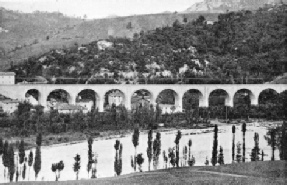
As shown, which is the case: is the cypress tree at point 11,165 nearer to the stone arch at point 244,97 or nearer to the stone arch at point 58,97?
the stone arch at point 58,97

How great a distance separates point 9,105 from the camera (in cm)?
5034

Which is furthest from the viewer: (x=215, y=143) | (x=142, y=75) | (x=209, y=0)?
(x=209, y=0)

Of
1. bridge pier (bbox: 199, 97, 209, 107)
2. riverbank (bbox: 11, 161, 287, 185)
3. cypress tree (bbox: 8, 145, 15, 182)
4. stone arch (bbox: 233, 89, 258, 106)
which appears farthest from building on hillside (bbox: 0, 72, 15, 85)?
riverbank (bbox: 11, 161, 287, 185)

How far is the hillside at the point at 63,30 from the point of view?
4523 inches

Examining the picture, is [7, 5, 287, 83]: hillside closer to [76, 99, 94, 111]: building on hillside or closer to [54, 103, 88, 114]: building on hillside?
[76, 99, 94, 111]: building on hillside

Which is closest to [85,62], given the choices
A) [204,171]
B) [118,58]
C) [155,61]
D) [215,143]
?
[118,58]

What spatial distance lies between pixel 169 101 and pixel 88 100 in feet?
45.2

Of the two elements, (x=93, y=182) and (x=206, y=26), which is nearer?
(x=93, y=182)

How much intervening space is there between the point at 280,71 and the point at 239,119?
89.7ft

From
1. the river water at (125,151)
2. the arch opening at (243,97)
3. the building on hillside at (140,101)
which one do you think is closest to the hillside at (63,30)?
the building on hillside at (140,101)

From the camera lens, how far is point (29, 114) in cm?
4766

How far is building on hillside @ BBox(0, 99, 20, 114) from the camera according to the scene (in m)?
49.3

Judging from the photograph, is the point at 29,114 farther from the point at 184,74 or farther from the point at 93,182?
the point at 184,74

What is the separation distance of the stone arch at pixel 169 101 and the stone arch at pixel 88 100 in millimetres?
8635
